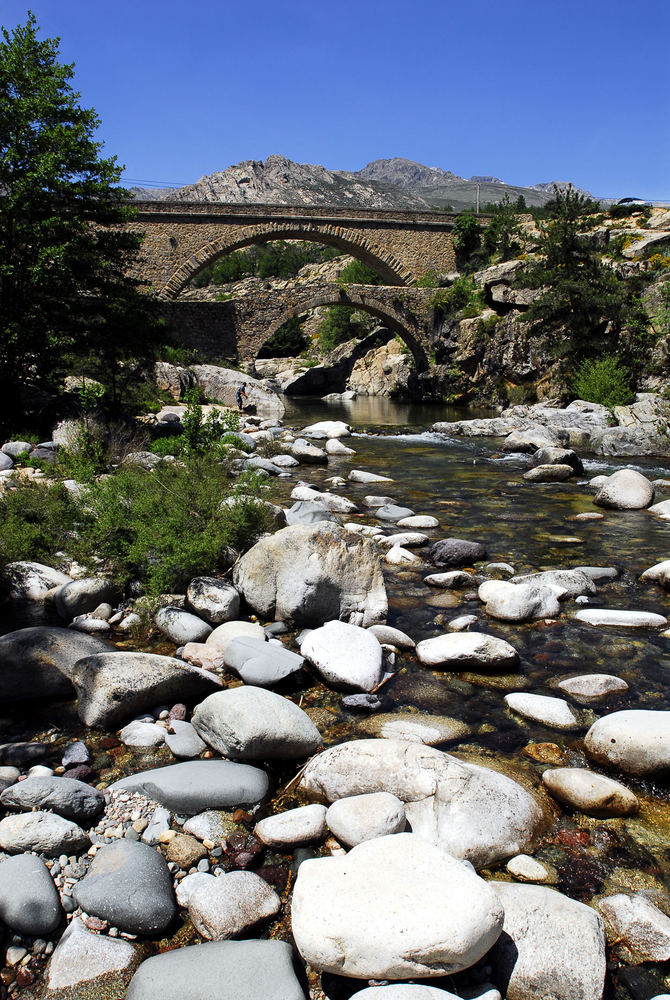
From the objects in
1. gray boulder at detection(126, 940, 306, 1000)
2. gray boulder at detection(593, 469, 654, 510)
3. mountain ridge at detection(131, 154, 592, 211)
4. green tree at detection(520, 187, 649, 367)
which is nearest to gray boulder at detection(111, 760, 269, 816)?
gray boulder at detection(126, 940, 306, 1000)

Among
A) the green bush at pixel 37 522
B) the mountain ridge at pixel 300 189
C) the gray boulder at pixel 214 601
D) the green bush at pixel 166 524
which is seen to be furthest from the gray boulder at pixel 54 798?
the mountain ridge at pixel 300 189

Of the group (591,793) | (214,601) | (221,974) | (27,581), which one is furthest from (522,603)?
(27,581)

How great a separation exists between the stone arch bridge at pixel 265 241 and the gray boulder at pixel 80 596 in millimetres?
24283

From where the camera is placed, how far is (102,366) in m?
13.2

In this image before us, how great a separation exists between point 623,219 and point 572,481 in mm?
20304

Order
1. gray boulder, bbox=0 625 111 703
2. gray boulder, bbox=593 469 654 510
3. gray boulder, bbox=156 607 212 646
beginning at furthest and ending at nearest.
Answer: gray boulder, bbox=593 469 654 510 → gray boulder, bbox=156 607 212 646 → gray boulder, bbox=0 625 111 703

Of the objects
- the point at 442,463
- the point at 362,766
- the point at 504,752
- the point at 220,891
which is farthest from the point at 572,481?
the point at 220,891

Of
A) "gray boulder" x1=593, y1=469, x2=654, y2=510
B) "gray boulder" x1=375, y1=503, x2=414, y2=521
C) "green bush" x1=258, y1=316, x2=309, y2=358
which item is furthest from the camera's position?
"green bush" x1=258, y1=316, x2=309, y2=358

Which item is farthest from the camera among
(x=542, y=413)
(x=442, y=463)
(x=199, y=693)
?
(x=542, y=413)

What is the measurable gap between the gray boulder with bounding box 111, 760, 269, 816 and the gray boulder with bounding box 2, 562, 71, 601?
7.67 feet

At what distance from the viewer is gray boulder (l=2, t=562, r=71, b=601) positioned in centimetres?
452

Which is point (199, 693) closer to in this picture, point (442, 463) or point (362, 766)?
point (362, 766)

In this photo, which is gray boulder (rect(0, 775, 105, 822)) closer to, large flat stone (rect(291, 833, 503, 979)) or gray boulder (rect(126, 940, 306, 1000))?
gray boulder (rect(126, 940, 306, 1000))

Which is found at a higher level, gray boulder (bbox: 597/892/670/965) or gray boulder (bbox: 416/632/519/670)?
gray boulder (bbox: 416/632/519/670)
